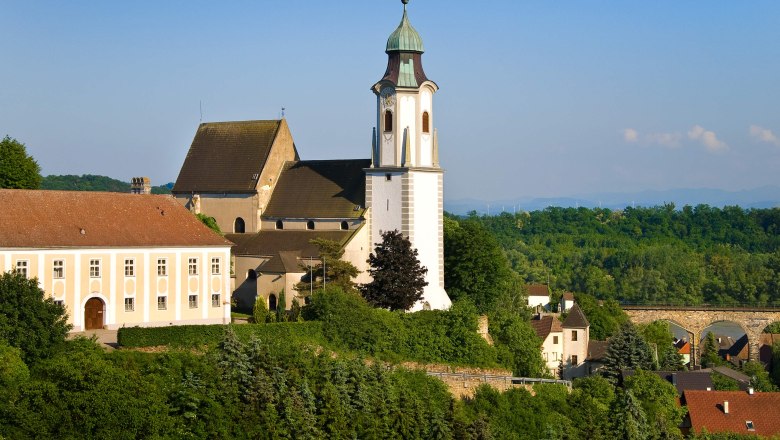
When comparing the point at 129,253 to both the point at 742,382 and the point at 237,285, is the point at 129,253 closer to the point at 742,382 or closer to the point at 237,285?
the point at 237,285

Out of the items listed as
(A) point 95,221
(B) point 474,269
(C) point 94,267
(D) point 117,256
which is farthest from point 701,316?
(C) point 94,267

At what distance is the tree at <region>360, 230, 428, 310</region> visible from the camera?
Result: 54156 mm

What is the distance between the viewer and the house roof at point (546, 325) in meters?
73.1

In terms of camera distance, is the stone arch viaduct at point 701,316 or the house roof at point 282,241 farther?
the stone arch viaduct at point 701,316

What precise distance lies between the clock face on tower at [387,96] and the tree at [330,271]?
616 centimetres

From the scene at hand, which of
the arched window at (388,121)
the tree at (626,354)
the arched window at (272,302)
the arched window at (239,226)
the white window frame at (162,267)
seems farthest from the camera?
the tree at (626,354)

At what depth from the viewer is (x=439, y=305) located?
57.5 meters

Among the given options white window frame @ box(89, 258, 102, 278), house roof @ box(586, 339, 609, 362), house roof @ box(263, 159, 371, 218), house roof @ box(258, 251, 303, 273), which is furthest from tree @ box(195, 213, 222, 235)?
house roof @ box(586, 339, 609, 362)

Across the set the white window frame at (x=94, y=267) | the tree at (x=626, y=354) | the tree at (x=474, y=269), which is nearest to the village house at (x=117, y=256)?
the white window frame at (x=94, y=267)

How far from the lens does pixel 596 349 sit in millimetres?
76062

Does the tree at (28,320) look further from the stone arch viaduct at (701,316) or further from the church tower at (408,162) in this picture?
the stone arch viaduct at (701,316)

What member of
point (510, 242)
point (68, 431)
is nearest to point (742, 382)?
point (68, 431)

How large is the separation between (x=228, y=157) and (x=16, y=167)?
9475 millimetres

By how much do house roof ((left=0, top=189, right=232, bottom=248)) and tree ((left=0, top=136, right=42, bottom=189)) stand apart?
6242 mm
